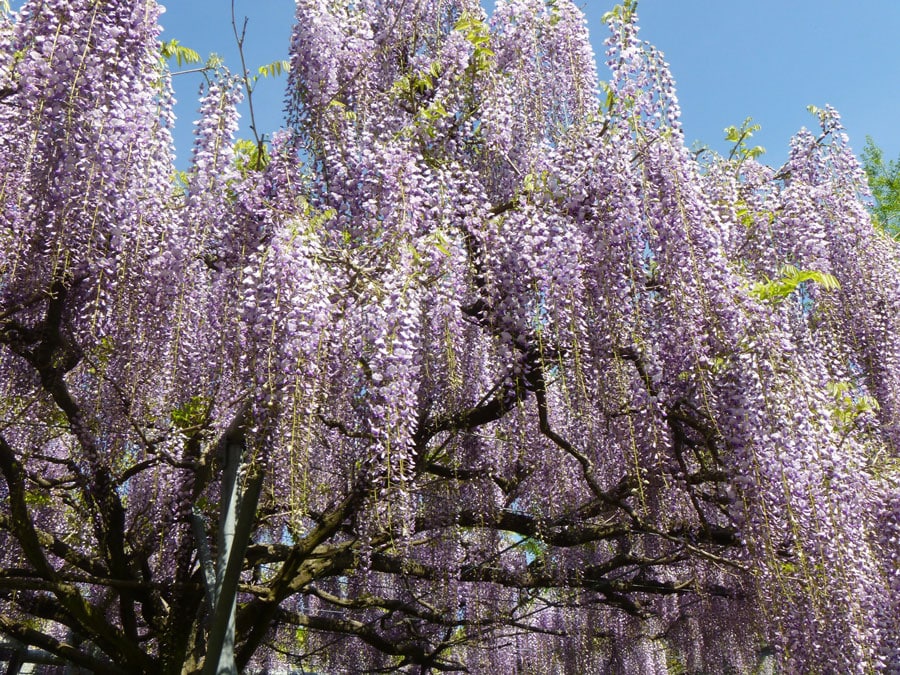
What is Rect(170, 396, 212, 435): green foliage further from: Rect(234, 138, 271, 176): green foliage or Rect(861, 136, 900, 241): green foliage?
Rect(861, 136, 900, 241): green foliage

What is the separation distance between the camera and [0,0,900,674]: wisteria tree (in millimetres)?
4066

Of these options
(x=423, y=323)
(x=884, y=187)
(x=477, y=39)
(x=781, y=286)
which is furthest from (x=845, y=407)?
(x=884, y=187)

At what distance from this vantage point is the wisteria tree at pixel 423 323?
13.3 feet

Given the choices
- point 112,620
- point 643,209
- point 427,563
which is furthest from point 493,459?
point 112,620

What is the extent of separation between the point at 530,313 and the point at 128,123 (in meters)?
2.65

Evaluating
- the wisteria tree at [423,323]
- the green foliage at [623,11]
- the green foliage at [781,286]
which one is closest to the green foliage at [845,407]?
the wisteria tree at [423,323]

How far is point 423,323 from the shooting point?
455 centimetres

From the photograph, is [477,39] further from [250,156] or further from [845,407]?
[845,407]

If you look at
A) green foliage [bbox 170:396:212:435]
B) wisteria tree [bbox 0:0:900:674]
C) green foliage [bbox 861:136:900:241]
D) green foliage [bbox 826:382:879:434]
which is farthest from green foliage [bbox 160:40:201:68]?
green foliage [bbox 861:136:900:241]

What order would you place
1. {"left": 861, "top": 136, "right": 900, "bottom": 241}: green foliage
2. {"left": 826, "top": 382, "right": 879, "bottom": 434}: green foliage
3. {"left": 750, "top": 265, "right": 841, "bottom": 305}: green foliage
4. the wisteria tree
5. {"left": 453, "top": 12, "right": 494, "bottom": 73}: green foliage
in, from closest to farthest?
1. the wisteria tree
2. {"left": 750, "top": 265, "right": 841, "bottom": 305}: green foliage
3. {"left": 826, "top": 382, "right": 879, "bottom": 434}: green foliage
4. {"left": 453, "top": 12, "right": 494, "bottom": 73}: green foliage
5. {"left": 861, "top": 136, "right": 900, "bottom": 241}: green foliage

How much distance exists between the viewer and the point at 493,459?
596 centimetres

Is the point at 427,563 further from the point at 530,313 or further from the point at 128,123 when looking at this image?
the point at 128,123

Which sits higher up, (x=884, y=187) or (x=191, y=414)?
(x=884, y=187)

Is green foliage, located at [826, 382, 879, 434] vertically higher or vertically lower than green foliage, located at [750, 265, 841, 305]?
lower
